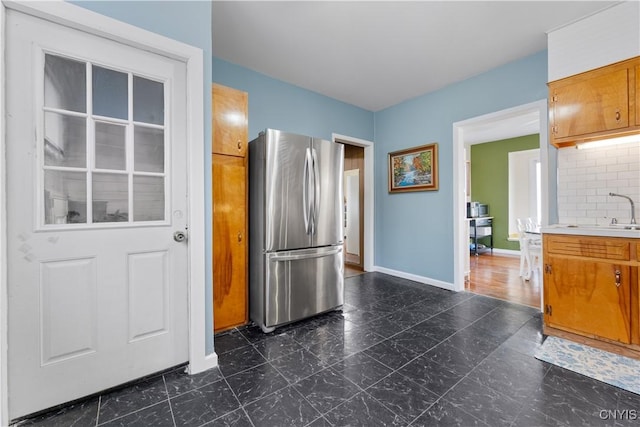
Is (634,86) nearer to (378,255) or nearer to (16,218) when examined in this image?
(378,255)

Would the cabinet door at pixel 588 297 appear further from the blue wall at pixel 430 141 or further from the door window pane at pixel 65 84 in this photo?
the door window pane at pixel 65 84

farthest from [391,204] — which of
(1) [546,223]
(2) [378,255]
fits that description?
(1) [546,223]

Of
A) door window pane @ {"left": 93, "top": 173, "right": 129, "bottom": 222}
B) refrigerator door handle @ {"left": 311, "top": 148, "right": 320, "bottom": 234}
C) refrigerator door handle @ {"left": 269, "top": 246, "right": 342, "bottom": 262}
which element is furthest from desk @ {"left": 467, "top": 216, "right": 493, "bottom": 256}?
door window pane @ {"left": 93, "top": 173, "right": 129, "bottom": 222}

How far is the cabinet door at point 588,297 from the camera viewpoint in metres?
1.95

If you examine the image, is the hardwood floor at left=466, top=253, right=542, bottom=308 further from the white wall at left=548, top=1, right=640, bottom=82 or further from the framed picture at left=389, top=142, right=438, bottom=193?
the white wall at left=548, top=1, right=640, bottom=82

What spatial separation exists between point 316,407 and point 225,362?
794mm

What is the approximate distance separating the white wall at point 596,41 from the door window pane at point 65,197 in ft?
12.8

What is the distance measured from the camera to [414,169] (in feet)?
13.1

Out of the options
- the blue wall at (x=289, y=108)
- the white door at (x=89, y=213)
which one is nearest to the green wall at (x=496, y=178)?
the blue wall at (x=289, y=108)

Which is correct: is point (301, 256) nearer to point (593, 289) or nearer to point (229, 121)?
point (229, 121)

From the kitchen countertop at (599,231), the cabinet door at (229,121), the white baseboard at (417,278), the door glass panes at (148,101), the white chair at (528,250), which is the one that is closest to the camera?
the door glass panes at (148,101)

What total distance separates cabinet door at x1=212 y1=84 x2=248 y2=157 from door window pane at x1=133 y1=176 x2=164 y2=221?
0.66m

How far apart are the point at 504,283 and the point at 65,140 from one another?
16.3 feet

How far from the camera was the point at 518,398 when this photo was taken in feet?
4.96
